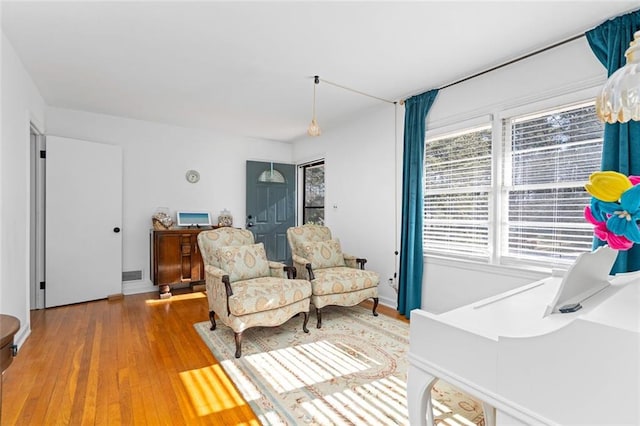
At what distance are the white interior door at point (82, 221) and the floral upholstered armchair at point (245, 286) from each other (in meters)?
1.94

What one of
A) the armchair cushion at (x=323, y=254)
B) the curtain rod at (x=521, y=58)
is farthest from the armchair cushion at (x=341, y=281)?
the curtain rod at (x=521, y=58)

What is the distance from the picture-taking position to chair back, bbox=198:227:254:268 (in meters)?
3.16

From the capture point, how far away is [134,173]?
4.58 meters

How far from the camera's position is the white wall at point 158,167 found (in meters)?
4.36

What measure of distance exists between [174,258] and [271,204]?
1.90m

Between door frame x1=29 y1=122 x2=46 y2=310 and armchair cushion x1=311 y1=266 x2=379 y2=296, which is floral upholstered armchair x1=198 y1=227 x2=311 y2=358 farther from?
door frame x1=29 y1=122 x2=46 y2=310

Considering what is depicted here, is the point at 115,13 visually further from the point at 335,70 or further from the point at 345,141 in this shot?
the point at 345,141

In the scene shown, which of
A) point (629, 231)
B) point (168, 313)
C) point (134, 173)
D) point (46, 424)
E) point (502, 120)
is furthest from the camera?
point (134, 173)

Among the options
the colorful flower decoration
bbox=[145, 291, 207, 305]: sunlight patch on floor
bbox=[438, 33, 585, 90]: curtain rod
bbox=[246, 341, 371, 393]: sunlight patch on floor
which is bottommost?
bbox=[145, 291, 207, 305]: sunlight patch on floor

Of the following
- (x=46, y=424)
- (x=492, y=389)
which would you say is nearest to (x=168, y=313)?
(x=46, y=424)

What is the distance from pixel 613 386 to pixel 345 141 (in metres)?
4.33

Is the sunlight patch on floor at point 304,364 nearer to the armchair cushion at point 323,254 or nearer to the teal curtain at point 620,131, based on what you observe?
the armchair cushion at point 323,254

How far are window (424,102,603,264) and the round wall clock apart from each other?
3.55 meters

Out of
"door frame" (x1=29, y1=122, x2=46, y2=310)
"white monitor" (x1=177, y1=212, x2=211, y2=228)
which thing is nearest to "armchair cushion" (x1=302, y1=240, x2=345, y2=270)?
"white monitor" (x1=177, y1=212, x2=211, y2=228)
